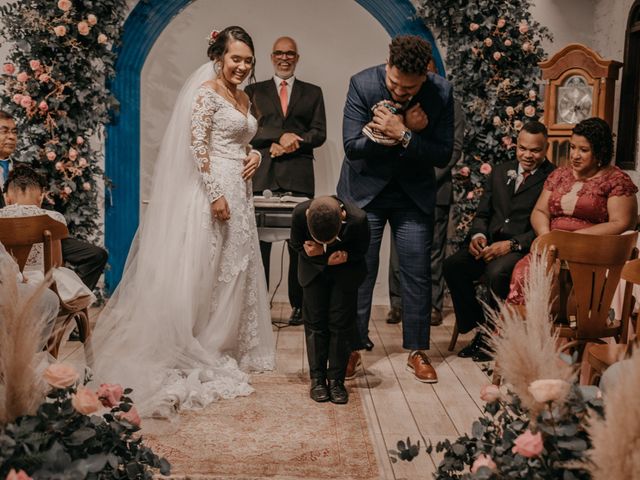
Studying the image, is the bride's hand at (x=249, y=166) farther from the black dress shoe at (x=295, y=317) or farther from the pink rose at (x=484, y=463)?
the pink rose at (x=484, y=463)

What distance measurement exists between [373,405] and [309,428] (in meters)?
0.49

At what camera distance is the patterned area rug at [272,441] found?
124 inches

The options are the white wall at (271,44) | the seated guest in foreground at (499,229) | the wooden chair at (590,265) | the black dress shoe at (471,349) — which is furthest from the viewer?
the white wall at (271,44)

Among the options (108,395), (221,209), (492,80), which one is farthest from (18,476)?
(492,80)

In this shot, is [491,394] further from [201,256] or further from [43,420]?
[201,256]

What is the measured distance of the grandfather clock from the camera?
554 centimetres

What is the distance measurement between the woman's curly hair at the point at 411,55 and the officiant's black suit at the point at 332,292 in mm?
705

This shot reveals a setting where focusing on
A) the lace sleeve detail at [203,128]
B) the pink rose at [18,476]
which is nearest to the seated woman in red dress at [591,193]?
the lace sleeve detail at [203,128]

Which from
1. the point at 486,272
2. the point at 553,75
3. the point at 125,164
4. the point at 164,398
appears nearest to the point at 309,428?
the point at 164,398

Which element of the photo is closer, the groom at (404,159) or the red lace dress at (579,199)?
the groom at (404,159)

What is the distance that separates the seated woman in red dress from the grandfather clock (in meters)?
1.12

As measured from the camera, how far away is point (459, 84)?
6449 mm

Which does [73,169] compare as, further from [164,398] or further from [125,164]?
[164,398]

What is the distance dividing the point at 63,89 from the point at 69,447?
4918mm
